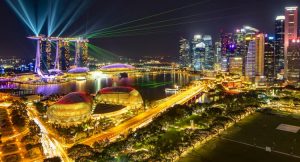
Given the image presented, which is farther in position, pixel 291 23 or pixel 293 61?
pixel 291 23

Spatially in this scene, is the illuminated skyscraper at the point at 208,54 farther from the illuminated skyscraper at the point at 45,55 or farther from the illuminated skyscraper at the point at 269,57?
the illuminated skyscraper at the point at 45,55

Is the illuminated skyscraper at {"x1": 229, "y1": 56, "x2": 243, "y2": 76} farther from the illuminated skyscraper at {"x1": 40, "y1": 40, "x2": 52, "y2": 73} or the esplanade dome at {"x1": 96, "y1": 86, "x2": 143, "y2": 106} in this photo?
the esplanade dome at {"x1": 96, "y1": 86, "x2": 143, "y2": 106}

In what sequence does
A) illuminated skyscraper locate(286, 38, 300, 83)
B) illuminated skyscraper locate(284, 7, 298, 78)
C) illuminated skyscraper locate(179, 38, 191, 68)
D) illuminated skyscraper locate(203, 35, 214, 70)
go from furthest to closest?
illuminated skyscraper locate(179, 38, 191, 68), illuminated skyscraper locate(203, 35, 214, 70), illuminated skyscraper locate(284, 7, 298, 78), illuminated skyscraper locate(286, 38, 300, 83)

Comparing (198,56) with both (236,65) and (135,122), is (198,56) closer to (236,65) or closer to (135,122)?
(236,65)

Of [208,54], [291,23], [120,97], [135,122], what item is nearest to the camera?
[135,122]

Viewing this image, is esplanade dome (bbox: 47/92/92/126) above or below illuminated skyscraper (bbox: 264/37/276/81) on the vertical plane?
below

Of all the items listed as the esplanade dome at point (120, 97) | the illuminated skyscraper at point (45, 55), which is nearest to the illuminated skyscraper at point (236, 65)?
the illuminated skyscraper at point (45, 55)

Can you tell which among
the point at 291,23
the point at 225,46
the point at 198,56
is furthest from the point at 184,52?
the point at 291,23

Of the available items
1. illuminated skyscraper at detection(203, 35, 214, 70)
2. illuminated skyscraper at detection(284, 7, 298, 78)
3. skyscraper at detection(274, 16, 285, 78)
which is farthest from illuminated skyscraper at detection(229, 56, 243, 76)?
illuminated skyscraper at detection(203, 35, 214, 70)

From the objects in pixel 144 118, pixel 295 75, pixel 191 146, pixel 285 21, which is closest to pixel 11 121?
pixel 144 118
